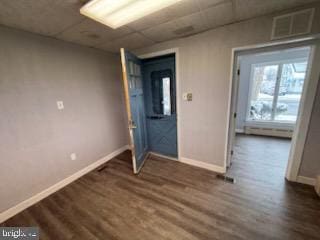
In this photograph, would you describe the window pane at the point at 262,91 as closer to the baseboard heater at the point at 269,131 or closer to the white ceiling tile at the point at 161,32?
the baseboard heater at the point at 269,131

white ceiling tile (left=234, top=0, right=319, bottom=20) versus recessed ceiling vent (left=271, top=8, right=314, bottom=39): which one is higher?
white ceiling tile (left=234, top=0, right=319, bottom=20)

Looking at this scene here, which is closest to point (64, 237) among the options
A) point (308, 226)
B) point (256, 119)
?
point (308, 226)

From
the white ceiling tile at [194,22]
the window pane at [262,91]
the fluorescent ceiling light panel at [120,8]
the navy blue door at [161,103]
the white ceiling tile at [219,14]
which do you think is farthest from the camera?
the window pane at [262,91]

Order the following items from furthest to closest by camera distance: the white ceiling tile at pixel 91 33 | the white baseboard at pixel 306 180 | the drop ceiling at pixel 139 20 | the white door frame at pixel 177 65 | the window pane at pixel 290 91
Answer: the window pane at pixel 290 91 → the white door frame at pixel 177 65 → the white baseboard at pixel 306 180 → the white ceiling tile at pixel 91 33 → the drop ceiling at pixel 139 20

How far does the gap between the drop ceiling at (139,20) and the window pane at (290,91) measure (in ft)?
10.3

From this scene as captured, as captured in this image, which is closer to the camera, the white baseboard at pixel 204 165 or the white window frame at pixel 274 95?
the white baseboard at pixel 204 165

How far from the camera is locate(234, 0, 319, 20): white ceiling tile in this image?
1.49m

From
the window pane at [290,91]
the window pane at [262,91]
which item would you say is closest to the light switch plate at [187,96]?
the window pane at [262,91]

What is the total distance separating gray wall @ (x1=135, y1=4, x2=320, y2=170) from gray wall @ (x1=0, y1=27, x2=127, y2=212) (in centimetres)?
129

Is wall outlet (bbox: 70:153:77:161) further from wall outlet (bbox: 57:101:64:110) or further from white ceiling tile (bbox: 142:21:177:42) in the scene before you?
white ceiling tile (bbox: 142:21:177:42)

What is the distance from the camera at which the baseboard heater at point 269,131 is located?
12.9 ft

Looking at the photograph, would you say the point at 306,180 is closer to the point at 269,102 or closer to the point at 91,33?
the point at 269,102

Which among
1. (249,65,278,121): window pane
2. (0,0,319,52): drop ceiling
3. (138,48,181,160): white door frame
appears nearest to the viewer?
(0,0,319,52): drop ceiling

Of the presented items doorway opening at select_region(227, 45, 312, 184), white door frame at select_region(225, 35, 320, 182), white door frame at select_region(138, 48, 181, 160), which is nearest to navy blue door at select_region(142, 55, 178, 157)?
white door frame at select_region(138, 48, 181, 160)
